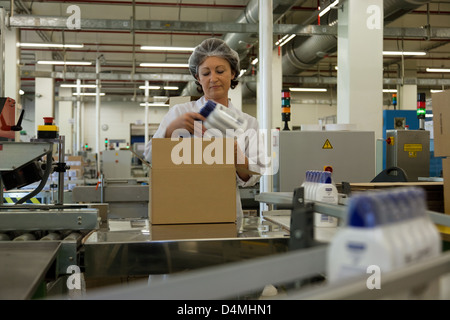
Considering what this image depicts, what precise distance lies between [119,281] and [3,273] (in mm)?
862

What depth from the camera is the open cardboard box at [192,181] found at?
1.63m

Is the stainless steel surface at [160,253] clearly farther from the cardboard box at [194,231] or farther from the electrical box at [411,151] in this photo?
the electrical box at [411,151]

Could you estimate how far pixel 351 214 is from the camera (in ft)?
1.94

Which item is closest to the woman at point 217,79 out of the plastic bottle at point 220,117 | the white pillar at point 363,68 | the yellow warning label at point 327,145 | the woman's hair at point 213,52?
the woman's hair at point 213,52

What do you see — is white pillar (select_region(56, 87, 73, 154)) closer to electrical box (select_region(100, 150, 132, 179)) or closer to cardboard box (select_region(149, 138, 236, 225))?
electrical box (select_region(100, 150, 132, 179))

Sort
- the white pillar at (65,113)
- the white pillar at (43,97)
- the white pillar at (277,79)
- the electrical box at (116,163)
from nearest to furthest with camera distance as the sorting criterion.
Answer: the white pillar at (277,79) → the electrical box at (116,163) → the white pillar at (43,97) → the white pillar at (65,113)

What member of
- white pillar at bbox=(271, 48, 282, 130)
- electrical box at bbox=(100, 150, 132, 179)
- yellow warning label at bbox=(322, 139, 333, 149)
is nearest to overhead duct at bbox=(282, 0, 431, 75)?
white pillar at bbox=(271, 48, 282, 130)

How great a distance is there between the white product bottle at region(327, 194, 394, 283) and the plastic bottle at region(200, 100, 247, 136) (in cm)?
99

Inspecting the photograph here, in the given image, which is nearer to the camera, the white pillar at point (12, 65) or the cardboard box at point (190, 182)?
the cardboard box at point (190, 182)

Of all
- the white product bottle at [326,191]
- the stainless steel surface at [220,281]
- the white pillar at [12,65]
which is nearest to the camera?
the stainless steel surface at [220,281]

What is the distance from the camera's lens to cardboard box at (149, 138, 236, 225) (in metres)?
1.63

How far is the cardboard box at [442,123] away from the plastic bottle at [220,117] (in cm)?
79
